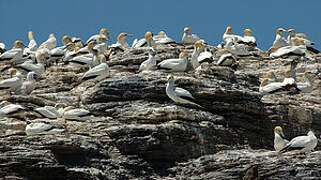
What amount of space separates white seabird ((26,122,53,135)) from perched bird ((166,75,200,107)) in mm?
3934

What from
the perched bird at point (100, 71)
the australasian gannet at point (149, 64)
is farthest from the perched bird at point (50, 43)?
the australasian gannet at point (149, 64)

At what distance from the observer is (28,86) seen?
32719 mm

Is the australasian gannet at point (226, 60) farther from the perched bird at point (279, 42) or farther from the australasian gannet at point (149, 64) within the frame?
the perched bird at point (279, 42)

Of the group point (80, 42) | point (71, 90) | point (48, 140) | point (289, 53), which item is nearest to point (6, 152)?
point (48, 140)

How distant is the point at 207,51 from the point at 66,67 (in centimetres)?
548

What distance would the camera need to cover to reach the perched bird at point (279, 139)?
90.7ft

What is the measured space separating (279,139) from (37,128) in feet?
23.3

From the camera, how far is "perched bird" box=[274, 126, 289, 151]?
2764 cm

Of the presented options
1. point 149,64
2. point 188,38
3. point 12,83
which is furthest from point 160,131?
point 188,38

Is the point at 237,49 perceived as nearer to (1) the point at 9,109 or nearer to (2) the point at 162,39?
(2) the point at 162,39

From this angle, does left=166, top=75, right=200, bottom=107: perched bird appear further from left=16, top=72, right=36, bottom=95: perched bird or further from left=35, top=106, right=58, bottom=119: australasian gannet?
left=16, top=72, right=36, bottom=95: perched bird

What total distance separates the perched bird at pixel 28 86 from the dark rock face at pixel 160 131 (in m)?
0.26

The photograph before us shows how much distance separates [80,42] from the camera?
43.1 m

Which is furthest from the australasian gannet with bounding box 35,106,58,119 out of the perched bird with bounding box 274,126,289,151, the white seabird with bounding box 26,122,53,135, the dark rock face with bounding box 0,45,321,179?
the perched bird with bounding box 274,126,289,151
